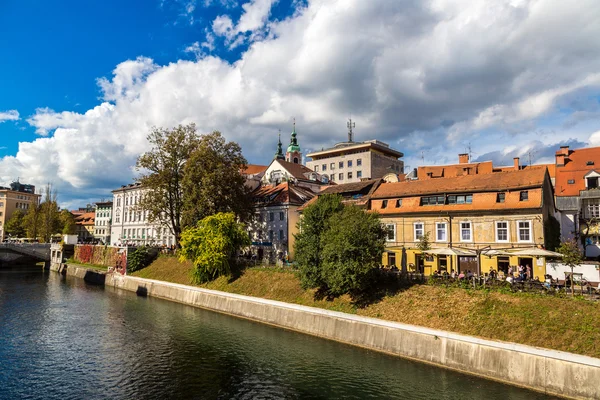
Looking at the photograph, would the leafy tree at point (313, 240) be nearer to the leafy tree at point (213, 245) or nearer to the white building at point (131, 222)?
the leafy tree at point (213, 245)

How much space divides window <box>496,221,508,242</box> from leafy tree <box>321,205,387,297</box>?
1190 cm

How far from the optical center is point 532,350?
22344 mm

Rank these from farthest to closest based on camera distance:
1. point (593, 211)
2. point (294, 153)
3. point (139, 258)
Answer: point (294, 153) → point (139, 258) → point (593, 211)

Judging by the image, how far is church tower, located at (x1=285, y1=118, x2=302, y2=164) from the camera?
112m

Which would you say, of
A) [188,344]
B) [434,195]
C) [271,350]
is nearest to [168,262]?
[188,344]

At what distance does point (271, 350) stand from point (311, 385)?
6.92 metres

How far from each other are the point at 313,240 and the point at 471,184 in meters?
18.5

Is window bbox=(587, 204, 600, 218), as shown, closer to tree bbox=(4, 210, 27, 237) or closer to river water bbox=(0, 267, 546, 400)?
river water bbox=(0, 267, 546, 400)

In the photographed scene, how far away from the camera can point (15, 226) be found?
4673 inches

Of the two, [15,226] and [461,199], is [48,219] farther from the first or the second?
[461,199]

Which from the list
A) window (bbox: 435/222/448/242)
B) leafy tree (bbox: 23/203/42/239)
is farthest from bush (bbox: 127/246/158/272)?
leafy tree (bbox: 23/203/42/239)

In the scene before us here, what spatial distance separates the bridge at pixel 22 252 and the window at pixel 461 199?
9172cm

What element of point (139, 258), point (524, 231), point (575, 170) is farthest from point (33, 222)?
point (575, 170)

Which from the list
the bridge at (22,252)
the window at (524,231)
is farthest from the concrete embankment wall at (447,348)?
the bridge at (22,252)
